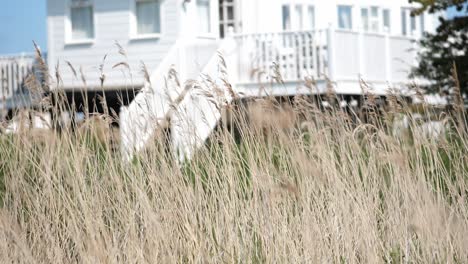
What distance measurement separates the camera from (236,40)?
900 inches

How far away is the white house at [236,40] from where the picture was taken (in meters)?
22.3

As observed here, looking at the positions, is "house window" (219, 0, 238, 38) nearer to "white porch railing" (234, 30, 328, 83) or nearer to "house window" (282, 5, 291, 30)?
"house window" (282, 5, 291, 30)

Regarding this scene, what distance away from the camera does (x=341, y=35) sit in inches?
874

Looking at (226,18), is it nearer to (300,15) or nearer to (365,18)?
(300,15)

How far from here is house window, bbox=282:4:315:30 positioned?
2667cm

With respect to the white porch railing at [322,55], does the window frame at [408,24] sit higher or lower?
higher

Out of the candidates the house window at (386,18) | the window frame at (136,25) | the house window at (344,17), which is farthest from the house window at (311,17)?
the window frame at (136,25)

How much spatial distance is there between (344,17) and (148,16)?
18.2ft

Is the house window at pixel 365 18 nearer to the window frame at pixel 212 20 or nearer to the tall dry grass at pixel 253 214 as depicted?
the window frame at pixel 212 20

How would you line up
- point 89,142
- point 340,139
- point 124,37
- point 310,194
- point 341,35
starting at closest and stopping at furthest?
point 310,194
point 340,139
point 89,142
point 341,35
point 124,37

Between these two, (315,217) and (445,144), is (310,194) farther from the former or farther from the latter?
(445,144)

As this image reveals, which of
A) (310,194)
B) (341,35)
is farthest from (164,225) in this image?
(341,35)

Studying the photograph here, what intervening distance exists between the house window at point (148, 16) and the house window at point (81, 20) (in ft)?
4.30

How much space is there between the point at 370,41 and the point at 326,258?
1642cm
